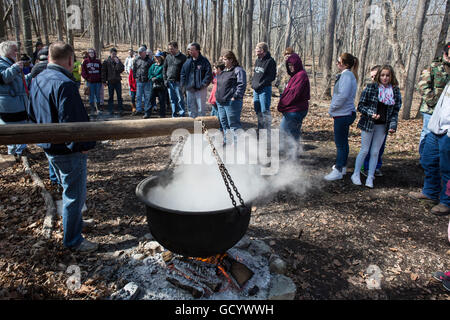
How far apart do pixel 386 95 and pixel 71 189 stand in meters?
5.00

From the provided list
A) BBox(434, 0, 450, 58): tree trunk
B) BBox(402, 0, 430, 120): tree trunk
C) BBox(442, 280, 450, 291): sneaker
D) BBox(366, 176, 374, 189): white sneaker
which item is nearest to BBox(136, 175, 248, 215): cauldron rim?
BBox(442, 280, 450, 291): sneaker

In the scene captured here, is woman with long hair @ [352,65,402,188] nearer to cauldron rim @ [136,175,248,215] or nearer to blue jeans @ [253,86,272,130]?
blue jeans @ [253,86,272,130]

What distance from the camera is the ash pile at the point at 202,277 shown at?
2748mm

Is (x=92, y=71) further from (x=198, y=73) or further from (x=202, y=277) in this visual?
(x=202, y=277)

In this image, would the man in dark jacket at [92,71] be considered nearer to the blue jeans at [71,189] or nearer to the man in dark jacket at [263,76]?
the man in dark jacket at [263,76]

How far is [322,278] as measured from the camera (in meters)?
3.18

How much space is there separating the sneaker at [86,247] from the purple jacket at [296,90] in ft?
13.4

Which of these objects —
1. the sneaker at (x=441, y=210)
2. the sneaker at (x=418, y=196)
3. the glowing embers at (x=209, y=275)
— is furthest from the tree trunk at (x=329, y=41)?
the glowing embers at (x=209, y=275)

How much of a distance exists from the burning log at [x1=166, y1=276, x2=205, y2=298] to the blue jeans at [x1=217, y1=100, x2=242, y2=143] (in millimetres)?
4105

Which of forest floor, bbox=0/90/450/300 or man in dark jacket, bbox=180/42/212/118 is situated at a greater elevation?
man in dark jacket, bbox=180/42/212/118

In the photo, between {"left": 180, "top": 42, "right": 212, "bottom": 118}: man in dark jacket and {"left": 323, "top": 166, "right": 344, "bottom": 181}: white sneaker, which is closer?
{"left": 323, "top": 166, "right": 344, "bottom": 181}: white sneaker

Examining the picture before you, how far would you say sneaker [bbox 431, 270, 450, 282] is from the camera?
3.12 m

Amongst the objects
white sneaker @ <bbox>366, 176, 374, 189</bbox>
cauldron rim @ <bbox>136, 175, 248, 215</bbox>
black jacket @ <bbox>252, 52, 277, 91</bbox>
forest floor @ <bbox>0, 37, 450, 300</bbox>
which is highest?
black jacket @ <bbox>252, 52, 277, 91</bbox>

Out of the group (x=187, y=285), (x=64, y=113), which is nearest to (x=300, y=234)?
(x=187, y=285)
